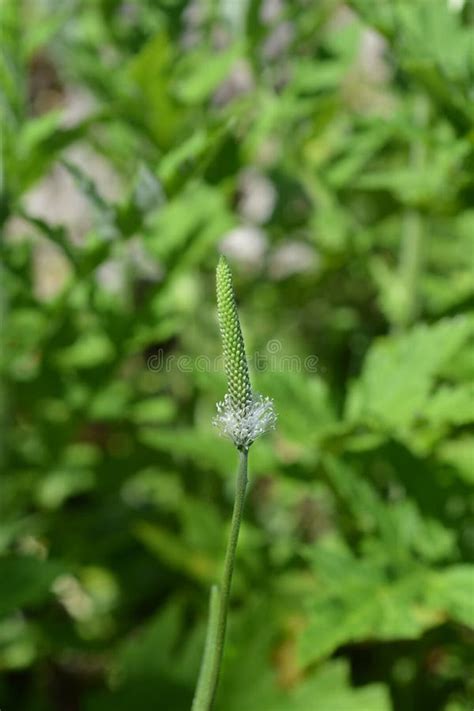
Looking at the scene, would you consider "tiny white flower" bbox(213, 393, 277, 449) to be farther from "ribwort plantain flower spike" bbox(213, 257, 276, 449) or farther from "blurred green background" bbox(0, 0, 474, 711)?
"blurred green background" bbox(0, 0, 474, 711)

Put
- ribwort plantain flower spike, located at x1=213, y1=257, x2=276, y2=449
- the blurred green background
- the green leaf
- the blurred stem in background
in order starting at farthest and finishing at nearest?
the blurred stem in background < the blurred green background < the green leaf < ribwort plantain flower spike, located at x1=213, y1=257, x2=276, y2=449

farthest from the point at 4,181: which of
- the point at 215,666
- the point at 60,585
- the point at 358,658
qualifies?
the point at 60,585

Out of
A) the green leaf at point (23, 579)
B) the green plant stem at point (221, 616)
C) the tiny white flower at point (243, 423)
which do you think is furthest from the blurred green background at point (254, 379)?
the tiny white flower at point (243, 423)

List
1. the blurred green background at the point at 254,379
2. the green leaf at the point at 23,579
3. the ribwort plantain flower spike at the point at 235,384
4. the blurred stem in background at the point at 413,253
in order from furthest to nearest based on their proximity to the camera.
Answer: the blurred stem in background at the point at 413,253, the blurred green background at the point at 254,379, the green leaf at the point at 23,579, the ribwort plantain flower spike at the point at 235,384

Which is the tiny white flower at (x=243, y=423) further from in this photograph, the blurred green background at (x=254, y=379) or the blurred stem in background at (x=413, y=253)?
the blurred stem in background at (x=413, y=253)

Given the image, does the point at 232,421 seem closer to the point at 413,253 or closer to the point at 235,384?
the point at 235,384

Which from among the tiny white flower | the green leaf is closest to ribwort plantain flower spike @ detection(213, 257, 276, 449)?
the tiny white flower
